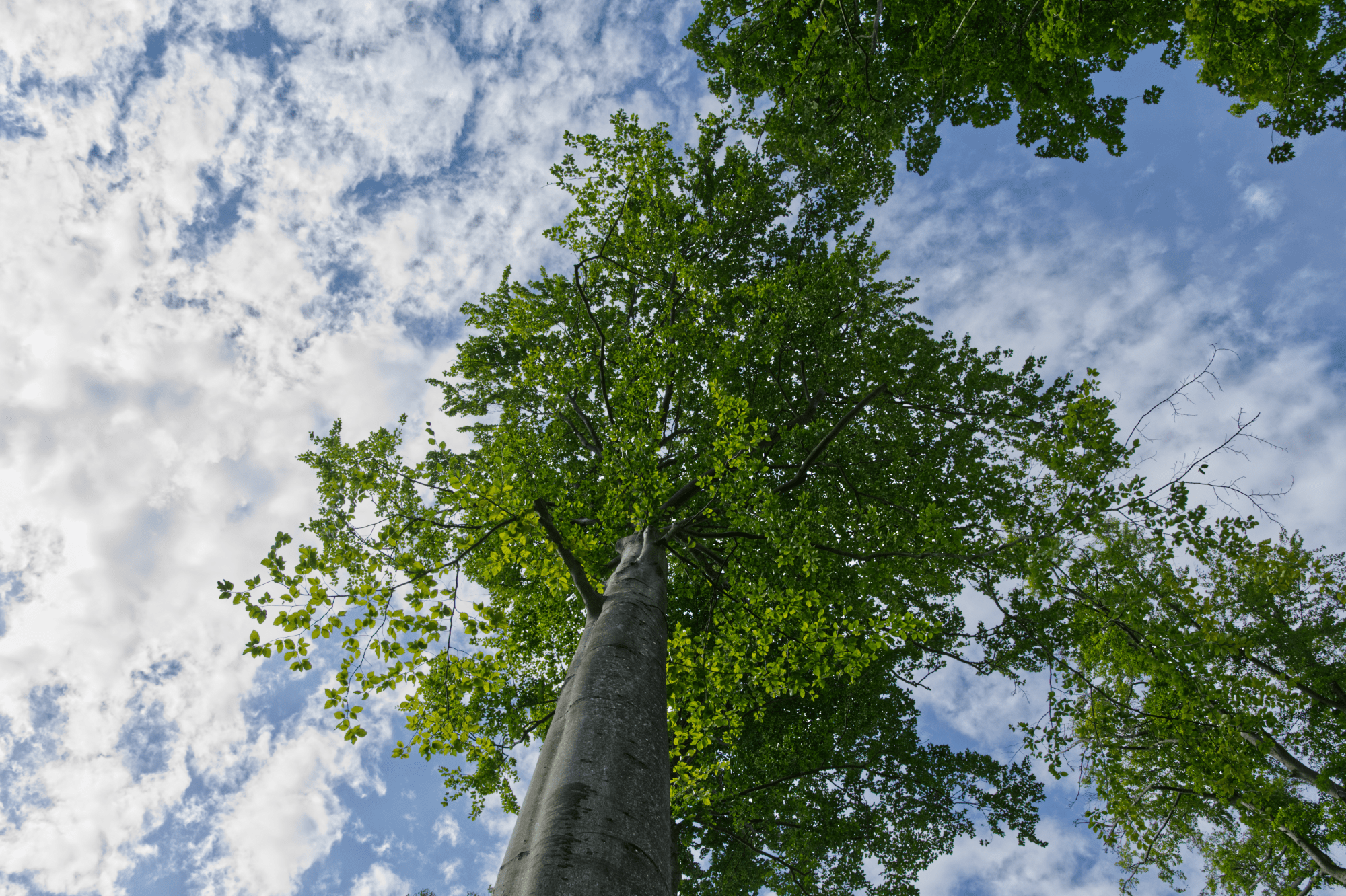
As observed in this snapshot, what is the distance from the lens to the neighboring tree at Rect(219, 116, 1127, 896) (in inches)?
158

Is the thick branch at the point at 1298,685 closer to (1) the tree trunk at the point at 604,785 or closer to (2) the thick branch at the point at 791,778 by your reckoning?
(2) the thick branch at the point at 791,778

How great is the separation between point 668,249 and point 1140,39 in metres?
5.69

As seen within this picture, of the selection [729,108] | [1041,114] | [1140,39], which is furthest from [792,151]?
[1140,39]

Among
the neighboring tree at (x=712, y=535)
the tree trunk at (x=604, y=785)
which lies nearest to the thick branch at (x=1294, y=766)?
the neighboring tree at (x=712, y=535)

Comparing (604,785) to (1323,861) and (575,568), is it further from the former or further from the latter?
(1323,861)

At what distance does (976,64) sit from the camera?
17.8 feet

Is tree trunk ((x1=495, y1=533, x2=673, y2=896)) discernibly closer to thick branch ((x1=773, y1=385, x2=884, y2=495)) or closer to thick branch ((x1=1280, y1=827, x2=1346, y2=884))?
thick branch ((x1=773, y1=385, x2=884, y2=495))

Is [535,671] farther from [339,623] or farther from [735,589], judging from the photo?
[339,623]

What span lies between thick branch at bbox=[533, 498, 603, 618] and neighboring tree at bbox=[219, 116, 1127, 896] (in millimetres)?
Answer: 29

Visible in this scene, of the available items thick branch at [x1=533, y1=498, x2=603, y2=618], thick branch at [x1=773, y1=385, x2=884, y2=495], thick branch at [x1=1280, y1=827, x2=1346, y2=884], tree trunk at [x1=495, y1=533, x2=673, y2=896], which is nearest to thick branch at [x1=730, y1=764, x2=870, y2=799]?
thick branch at [x1=773, y1=385, x2=884, y2=495]

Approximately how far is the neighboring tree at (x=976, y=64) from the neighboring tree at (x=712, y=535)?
1.21 m

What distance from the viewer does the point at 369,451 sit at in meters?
5.21

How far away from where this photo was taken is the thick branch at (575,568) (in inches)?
170

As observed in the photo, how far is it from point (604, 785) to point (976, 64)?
7262mm
